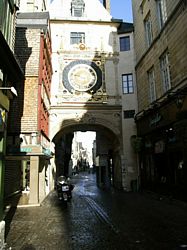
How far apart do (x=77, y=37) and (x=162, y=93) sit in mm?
10350

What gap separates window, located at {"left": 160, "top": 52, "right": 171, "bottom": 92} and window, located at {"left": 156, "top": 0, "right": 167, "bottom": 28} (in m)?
1.94

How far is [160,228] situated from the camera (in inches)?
283

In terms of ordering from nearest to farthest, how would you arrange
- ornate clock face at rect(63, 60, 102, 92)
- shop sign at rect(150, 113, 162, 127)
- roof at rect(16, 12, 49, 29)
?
shop sign at rect(150, 113, 162, 127)
roof at rect(16, 12, 49, 29)
ornate clock face at rect(63, 60, 102, 92)

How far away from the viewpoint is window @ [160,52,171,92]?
45.4 ft

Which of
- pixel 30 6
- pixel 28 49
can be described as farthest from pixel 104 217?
pixel 30 6

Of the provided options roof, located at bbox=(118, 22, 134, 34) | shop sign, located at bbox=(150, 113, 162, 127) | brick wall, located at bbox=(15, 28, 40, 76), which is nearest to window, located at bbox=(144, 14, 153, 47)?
roof, located at bbox=(118, 22, 134, 34)

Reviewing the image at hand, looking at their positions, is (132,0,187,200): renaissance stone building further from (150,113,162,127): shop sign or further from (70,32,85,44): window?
(70,32,85,44): window

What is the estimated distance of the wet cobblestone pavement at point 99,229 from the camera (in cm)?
572

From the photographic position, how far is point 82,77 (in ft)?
65.5

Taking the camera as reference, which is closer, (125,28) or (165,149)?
(165,149)

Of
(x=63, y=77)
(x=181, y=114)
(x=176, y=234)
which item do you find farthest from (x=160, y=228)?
(x=63, y=77)

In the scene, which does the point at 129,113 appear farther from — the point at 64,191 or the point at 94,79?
the point at 64,191

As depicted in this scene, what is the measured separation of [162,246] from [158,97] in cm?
1054

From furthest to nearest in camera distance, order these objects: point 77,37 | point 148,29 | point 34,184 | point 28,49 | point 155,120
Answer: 1. point 77,37
2. point 148,29
3. point 155,120
4. point 28,49
5. point 34,184
